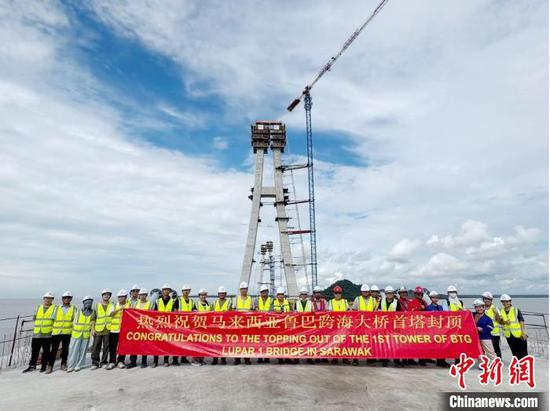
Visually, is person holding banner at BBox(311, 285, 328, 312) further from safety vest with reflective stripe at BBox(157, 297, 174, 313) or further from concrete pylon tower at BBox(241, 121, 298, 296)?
concrete pylon tower at BBox(241, 121, 298, 296)

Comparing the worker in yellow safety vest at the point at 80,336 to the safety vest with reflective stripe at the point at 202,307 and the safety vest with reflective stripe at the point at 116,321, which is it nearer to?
the safety vest with reflective stripe at the point at 116,321

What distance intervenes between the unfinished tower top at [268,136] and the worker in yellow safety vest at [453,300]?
18200 mm

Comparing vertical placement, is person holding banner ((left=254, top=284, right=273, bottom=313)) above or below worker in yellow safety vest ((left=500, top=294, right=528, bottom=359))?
above

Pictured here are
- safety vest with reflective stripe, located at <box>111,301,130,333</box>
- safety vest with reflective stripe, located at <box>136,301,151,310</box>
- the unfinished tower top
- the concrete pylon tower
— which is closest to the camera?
safety vest with reflective stripe, located at <box>111,301,130,333</box>

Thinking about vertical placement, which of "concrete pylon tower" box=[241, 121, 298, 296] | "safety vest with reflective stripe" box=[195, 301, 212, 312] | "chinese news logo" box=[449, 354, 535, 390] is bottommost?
"chinese news logo" box=[449, 354, 535, 390]

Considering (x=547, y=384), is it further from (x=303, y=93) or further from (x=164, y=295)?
(x=303, y=93)

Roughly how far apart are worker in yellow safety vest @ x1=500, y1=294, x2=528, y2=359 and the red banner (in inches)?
30.0

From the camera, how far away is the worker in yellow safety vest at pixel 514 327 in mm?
7617

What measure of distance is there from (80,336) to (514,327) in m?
9.54

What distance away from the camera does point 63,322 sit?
790cm

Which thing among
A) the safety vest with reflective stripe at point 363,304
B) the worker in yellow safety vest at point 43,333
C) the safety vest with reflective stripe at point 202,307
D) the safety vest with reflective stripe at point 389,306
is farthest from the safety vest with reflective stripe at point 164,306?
the safety vest with reflective stripe at point 389,306

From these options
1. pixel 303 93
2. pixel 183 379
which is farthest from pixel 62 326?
pixel 303 93

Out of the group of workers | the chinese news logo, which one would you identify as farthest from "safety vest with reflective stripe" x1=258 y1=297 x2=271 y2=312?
the chinese news logo

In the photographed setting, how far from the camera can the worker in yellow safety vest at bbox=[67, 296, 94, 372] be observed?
772 centimetres
